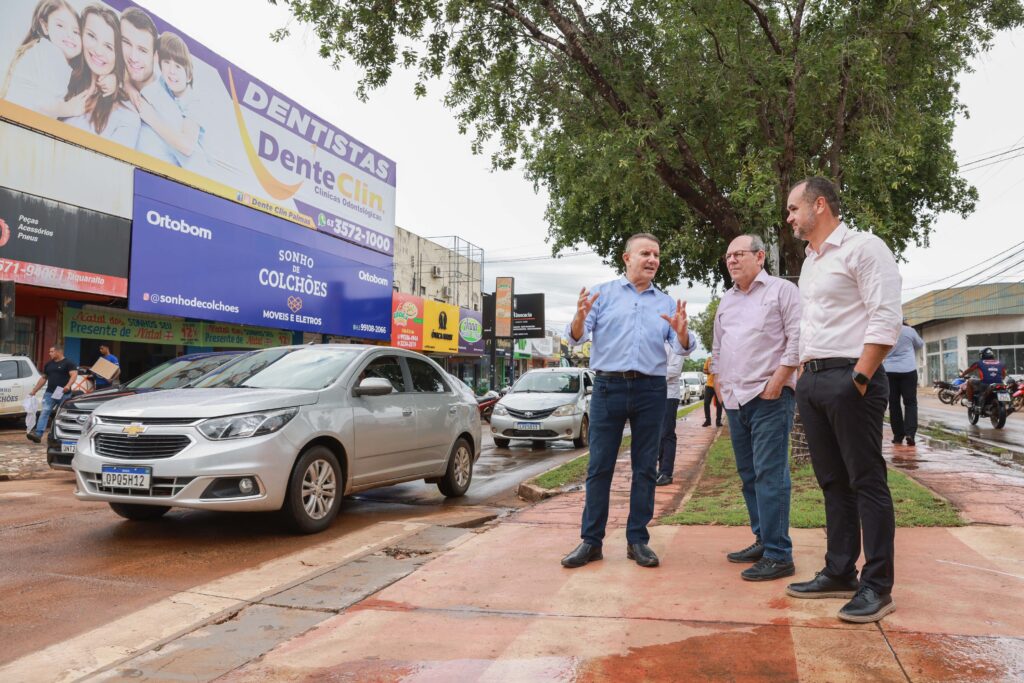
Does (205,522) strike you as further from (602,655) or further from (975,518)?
(975,518)

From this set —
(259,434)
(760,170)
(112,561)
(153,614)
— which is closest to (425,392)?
(259,434)

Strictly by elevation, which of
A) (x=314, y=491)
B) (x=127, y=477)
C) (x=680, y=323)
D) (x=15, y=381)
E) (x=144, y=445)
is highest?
(x=680, y=323)

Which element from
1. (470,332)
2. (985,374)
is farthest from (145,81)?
(470,332)

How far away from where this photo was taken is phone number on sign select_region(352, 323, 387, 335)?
23995mm

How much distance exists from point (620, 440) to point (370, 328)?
21132mm

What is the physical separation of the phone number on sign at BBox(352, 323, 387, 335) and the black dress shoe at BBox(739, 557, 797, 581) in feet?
68.5

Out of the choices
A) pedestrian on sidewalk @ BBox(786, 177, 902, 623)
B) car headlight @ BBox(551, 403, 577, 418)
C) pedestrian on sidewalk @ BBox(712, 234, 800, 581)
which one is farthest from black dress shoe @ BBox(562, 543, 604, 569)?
car headlight @ BBox(551, 403, 577, 418)

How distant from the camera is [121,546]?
17.2 feet

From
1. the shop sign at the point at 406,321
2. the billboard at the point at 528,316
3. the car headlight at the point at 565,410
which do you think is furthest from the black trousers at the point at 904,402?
the billboard at the point at 528,316

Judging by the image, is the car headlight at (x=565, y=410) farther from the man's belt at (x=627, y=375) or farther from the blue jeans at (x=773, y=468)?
the blue jeans at (x=773, y=468)

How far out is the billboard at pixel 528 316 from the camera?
36.1m

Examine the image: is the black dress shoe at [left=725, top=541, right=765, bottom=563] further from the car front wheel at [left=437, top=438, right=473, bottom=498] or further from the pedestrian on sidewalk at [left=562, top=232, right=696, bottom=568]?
the car front wheel at [left=437, top=438, right=473, bottom=498]

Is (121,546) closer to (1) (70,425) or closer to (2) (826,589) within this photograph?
(1) (70,425)

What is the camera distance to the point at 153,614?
3713mm
